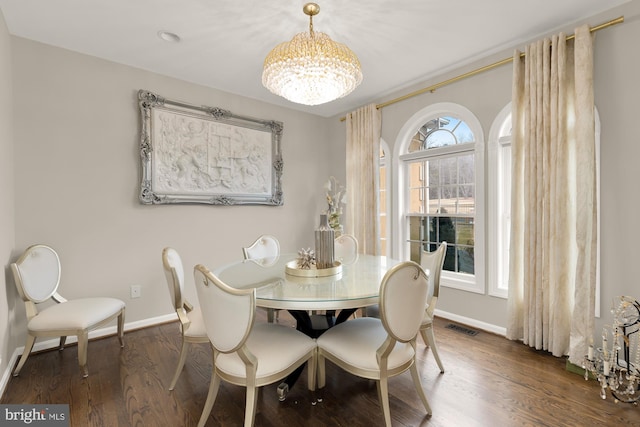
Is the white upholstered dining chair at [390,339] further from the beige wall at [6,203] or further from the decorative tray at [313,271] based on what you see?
the beige wall at [6,203]

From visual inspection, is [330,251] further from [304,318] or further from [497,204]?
[497,204]

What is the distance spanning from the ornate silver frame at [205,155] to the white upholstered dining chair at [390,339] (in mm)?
2429

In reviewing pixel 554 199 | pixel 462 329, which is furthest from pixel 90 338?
pixel 554 199

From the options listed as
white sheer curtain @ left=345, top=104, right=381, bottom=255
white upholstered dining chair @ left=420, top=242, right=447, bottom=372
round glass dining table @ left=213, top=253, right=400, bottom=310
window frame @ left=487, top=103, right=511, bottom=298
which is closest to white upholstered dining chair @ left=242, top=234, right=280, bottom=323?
round glass dining table @ left=213, top=253, right=400, bottom=310

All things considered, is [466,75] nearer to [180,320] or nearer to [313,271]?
[313,271]

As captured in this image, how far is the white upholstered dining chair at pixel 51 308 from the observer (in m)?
2.22

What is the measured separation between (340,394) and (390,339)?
0.72 meters

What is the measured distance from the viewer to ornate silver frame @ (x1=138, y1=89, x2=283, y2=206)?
3219 millimetres

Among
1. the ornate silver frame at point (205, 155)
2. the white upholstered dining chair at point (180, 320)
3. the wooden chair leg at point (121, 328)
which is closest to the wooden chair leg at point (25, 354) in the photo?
the wooden chair leg at point (121, 328)

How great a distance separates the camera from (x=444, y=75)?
336cm

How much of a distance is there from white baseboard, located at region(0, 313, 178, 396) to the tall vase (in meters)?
2.13

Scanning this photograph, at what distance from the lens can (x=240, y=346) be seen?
4.88 ft

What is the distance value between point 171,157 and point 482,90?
10.8 ft

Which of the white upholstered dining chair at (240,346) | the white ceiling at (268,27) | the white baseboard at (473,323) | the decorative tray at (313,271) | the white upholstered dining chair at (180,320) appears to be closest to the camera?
the white upholstered dining chair at (240,346)
